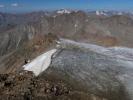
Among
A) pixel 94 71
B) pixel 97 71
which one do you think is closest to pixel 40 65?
pixel 94 71

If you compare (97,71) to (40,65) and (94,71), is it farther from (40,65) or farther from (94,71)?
(40,65)

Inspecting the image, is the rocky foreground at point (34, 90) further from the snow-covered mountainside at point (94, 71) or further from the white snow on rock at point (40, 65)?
the white snow on rock at point (40, 65)

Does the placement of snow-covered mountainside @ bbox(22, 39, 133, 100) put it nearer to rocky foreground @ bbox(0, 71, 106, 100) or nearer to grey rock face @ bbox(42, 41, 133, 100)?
grey rock face @ bbox(42, 41, 133, 100)

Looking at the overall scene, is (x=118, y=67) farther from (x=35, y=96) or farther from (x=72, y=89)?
(x=35, y=96)

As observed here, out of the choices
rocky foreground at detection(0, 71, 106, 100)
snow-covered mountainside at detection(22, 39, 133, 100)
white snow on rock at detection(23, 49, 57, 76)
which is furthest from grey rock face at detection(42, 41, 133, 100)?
rocky foreground at detection(0, 71, 106, 100)

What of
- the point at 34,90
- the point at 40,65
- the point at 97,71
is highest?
the point at 34,90

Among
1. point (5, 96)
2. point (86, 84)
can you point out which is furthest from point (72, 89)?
point (5, 96)

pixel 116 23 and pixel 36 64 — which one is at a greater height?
pixel 36 64
